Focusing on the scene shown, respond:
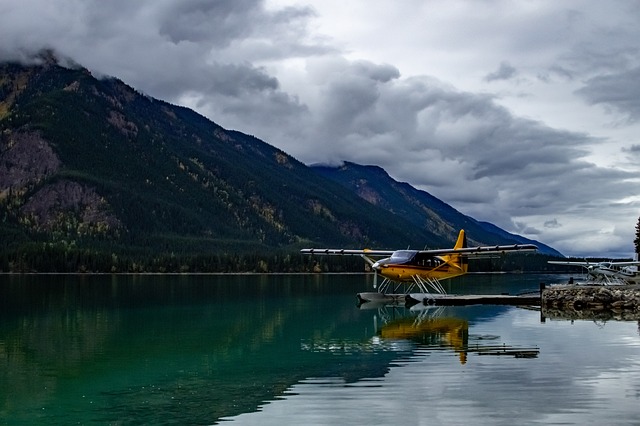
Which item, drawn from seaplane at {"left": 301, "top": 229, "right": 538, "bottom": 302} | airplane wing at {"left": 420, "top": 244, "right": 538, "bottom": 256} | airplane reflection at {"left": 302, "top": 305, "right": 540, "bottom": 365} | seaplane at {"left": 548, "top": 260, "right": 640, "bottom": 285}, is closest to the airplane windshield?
seaplane at {"left": 301, "top": 229, "right": 538, "bottom": 302}

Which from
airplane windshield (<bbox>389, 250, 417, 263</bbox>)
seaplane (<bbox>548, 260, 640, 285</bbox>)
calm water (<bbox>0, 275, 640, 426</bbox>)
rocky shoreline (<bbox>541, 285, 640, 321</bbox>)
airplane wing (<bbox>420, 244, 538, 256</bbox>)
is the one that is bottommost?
calm water (<bbox>0, 275, 640, 426</bbox>)

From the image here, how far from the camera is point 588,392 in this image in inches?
689

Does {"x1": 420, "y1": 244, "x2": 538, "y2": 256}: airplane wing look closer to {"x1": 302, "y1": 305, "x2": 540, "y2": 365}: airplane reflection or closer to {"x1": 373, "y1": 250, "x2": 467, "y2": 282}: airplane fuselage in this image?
{"x1": 373, "y1": 250, "x2": 467, "y2": 282}: airplane fuselage

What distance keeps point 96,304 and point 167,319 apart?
51.4 feet

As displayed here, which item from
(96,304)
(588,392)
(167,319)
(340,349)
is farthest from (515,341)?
(96,304)

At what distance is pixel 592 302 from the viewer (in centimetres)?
4462

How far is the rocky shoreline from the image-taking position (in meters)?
42.3

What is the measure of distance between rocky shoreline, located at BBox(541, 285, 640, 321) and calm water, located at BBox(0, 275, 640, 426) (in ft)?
18.0

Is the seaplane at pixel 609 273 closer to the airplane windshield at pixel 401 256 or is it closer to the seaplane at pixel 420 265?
the seaplane at pixel 420 265

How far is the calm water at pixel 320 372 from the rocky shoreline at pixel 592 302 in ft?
18.0

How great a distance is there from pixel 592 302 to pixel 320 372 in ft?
95.0

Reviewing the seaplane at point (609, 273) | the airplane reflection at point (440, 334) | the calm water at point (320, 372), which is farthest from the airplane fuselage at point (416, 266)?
the seaplane at point (609, 273)

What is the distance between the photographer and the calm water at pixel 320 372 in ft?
51.2

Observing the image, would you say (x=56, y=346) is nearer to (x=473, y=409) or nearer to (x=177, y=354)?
(x=177, y=354)
